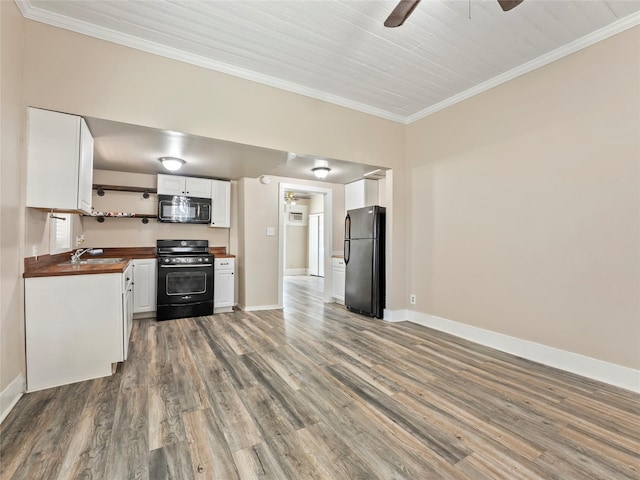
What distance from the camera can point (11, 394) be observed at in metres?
1.95

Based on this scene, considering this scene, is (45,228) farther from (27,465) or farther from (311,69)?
(311,69)

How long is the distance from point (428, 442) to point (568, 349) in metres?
1.87

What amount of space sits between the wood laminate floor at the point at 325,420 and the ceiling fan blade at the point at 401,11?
253 centimetres

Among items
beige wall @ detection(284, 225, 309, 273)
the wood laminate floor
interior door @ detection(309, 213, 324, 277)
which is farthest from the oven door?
beige wall @ detection(284, 225, 309, 273)

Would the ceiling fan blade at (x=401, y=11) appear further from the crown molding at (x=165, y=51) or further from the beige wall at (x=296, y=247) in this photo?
the beige wall at (x=296, y=247)

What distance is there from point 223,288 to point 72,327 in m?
2.43

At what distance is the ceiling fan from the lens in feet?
5.40

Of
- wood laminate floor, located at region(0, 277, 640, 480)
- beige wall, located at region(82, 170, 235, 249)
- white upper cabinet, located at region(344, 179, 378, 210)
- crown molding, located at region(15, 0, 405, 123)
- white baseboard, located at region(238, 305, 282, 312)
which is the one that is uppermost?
crown molding, located at region(15, 0, 405, 123)

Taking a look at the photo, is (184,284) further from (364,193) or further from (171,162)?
(364,193)

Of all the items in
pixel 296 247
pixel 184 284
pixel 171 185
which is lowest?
pixel 184 284

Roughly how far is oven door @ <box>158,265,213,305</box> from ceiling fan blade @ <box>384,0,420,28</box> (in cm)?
387

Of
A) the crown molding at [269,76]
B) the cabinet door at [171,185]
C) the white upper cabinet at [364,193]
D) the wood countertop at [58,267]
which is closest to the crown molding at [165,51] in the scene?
the crown molding at [269,76]

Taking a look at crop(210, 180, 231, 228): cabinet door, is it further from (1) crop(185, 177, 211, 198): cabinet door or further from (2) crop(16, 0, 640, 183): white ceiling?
(2) crop(16, 0, 640, 183): white ceiling

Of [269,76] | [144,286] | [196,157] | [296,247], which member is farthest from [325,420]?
[296,247]
